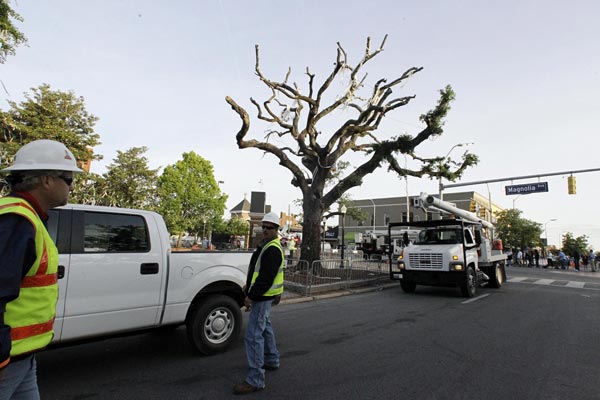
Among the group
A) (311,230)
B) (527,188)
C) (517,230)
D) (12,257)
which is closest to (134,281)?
(12,257)

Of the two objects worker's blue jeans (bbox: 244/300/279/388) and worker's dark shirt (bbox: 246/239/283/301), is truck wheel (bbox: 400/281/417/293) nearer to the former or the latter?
worker's blue jeans (bbox: 244/300/279/388)

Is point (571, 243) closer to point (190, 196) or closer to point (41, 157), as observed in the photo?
point (190, 196)

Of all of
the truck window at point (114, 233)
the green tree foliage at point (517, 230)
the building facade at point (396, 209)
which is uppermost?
the building facade at point (396, 209)

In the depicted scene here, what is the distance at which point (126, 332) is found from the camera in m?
4.18

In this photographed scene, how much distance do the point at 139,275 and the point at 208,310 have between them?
3.59ft

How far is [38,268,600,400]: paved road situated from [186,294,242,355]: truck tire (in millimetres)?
190

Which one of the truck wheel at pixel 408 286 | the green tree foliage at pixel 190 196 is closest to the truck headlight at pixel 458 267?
the truck wheel at pixel 408 286

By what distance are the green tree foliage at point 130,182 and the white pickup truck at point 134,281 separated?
30343mm

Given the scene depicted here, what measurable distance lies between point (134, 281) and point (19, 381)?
2571mm

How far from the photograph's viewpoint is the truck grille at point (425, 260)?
1076 cm

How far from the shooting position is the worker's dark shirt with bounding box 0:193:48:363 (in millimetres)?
1465

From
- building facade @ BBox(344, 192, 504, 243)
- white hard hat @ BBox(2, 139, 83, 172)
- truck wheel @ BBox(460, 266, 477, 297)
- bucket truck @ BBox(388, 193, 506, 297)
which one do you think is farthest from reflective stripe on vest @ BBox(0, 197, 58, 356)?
building facade @ BBox(344, 192, 504, 243)

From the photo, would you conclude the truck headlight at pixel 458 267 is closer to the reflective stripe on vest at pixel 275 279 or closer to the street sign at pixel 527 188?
the reflective stripe on vest at pixel 275 279

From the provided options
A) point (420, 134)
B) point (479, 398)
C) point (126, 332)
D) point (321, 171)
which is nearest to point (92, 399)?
point (126, 332)
